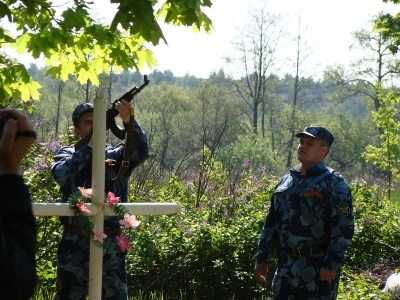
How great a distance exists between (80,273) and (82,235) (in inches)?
9.1

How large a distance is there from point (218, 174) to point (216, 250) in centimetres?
398

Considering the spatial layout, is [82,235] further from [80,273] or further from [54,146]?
[54,146]

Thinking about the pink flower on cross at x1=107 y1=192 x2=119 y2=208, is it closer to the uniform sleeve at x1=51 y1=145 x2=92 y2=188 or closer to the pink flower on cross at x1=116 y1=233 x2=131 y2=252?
the pink flower on cross at x1=116 y1=233 x2=131 y2=252

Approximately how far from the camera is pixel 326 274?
4.14m

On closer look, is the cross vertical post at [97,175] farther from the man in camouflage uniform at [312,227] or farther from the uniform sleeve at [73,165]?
the man in camouflage uniform at [312,227]

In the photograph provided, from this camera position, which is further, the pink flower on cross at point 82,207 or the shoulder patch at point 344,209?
the shoulder patch at point 344,209

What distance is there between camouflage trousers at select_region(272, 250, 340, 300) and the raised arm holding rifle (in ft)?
3.42

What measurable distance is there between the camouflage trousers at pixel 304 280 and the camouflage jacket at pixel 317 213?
0.10 metres

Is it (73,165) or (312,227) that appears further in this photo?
(312,227)

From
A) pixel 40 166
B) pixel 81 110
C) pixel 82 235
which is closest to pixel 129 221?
pixel 82 235

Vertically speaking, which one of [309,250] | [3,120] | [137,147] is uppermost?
[3,120]

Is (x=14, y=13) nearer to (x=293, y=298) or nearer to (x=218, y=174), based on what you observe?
(x=293, y=298)

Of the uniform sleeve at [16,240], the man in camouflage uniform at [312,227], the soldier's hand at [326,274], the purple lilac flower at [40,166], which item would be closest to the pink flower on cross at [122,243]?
the man in camouflage uniform at [312,227]

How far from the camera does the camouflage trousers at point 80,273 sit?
3.97 metres
